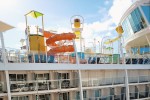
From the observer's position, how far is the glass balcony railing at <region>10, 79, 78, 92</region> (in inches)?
755

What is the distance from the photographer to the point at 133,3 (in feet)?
101

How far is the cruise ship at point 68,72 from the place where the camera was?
1933cm

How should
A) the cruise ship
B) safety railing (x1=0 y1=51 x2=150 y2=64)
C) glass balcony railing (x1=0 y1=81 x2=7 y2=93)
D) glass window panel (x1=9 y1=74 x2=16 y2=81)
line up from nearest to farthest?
glass balcony railing (x1=0 y1=81 x2=7 y2=93) < the cruise ship < glass window panel (x1=9 y1=74 x2=16 y2=81) < safety railing (x1=0 y1=51 x2=150 y2=64)

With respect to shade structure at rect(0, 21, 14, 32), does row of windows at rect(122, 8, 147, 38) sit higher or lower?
higher

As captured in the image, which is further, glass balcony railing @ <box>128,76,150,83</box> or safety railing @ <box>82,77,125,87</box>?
glass balcony railing @ <box>128,76,150,83</box>

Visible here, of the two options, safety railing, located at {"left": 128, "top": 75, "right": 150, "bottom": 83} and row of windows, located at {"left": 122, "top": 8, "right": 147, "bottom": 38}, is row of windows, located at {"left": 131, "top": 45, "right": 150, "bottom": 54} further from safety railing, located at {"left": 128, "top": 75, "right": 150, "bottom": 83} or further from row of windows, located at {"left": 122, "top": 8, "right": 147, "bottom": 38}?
safety railing, located at {"left": 128, "top": 75, "right": 150, "bottom": 83}

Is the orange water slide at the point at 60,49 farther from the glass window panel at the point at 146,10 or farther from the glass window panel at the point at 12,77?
the glass window panel at the point at 146,10

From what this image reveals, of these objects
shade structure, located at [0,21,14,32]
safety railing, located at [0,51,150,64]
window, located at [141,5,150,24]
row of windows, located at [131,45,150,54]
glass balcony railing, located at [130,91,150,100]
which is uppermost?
window, located at [141,5,150,24]

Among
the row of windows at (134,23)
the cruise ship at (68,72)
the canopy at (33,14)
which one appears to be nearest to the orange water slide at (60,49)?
the cruise ship at (68,72)

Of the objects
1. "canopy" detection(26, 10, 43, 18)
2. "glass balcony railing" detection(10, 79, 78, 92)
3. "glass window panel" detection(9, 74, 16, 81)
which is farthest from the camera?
"canopy" detection(26, 10, 43, 18)

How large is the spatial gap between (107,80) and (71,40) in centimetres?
586

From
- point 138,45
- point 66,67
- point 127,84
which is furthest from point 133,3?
point 66,67

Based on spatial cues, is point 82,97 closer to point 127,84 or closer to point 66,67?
point 66,67

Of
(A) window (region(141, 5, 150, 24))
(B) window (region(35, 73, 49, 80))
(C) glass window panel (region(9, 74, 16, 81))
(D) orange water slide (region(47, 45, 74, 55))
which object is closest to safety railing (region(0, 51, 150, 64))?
(D) orange water slide (region(47, 45, 74, 55))
